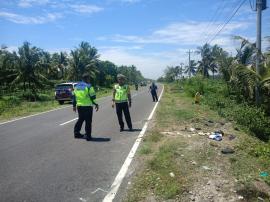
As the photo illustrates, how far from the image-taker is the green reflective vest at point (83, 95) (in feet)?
33.7

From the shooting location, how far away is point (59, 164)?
24.0 feet

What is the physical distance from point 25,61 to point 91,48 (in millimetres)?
28736

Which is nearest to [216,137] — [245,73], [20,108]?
[245,73]

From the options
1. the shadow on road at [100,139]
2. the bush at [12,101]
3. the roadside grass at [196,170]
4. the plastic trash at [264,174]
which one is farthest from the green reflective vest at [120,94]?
the bush at [12,101]

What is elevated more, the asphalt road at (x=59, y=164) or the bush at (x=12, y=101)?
the asphalt road at (x=59, y=164)

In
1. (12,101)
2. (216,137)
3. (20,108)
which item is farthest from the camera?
(12,101)

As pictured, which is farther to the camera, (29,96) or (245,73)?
(29,96)

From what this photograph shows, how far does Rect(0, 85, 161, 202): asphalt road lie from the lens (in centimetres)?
554

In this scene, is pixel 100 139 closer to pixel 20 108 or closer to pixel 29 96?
pixel 20 108

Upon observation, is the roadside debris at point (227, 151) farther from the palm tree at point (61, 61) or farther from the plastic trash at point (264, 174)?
the palm tree at point (61, 61)

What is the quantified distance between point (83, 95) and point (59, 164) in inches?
130

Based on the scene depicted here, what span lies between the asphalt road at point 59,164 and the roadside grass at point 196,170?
1.99ft

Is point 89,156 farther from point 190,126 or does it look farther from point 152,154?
point 190,126

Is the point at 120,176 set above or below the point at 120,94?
below
